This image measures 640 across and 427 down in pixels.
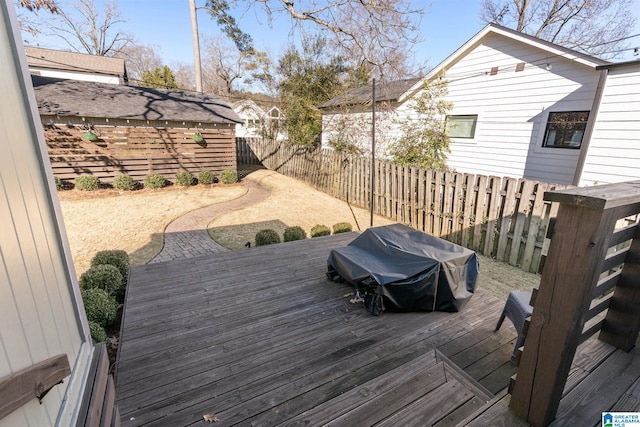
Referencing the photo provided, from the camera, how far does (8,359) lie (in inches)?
33.5

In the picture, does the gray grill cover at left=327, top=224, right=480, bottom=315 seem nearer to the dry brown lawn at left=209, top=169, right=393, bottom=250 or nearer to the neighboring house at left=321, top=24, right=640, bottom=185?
the dry brown lawn at left=209, top=169, right=393, bottom=250

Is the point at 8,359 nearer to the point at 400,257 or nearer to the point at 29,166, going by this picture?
the point at 29,166

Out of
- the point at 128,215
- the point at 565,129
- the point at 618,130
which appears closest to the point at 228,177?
the point at 128,215

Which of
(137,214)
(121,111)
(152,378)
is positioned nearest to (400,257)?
(152,378)

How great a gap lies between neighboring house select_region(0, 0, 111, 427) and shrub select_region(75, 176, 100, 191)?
10.3 metres

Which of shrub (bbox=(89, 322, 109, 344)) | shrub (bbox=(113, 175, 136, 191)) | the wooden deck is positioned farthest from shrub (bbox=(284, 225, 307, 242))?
shrub (bbox=(113, 175, 136, 191))

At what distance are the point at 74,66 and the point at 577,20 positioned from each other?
104ft

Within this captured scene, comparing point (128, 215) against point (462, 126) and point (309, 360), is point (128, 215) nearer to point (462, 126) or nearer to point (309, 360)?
point (309, 360)

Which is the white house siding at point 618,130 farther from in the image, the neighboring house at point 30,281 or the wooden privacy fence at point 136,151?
the wooden privacy fence at point 136,151

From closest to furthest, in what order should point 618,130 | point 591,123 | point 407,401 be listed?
point 407,401
point 618,130
point 591,123

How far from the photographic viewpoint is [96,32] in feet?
79.4

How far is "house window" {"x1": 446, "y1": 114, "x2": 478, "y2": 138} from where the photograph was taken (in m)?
8.68

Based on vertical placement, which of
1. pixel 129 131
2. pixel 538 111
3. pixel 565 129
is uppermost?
pixel 538 111

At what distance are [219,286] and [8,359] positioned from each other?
115 inches
